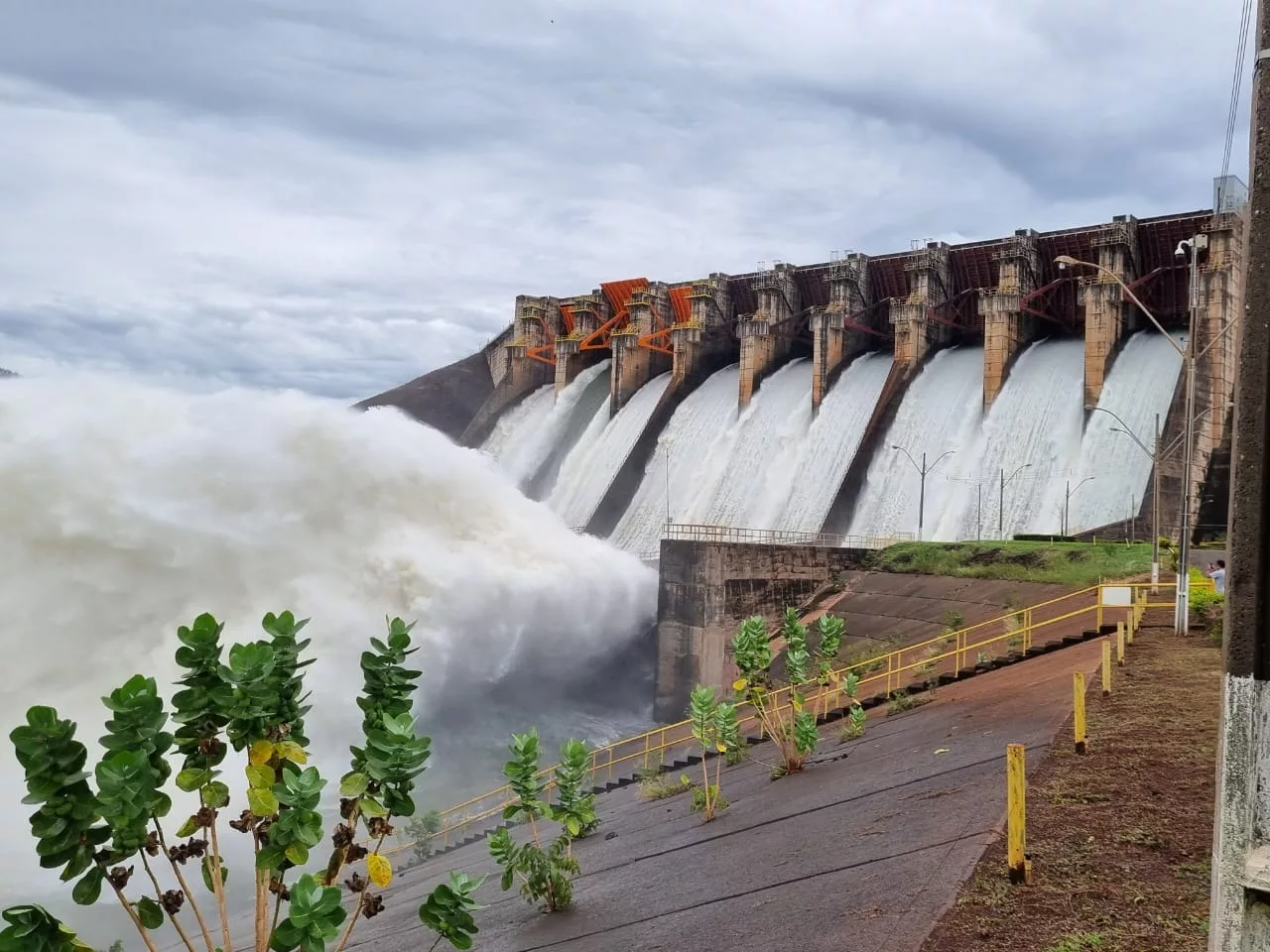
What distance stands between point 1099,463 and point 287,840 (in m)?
31.6

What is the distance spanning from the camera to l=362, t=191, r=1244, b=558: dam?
3189 cm

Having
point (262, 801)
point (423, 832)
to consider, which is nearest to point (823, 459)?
point (423, 832)

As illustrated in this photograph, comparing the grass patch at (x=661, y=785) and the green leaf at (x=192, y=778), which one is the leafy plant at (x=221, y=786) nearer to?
the green leaf at (x=192, y=778)

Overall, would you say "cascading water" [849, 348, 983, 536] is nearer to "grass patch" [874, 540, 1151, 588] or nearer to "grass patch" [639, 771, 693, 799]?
"grass patch" [874, 540, 1151, 588]

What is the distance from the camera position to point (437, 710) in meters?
28.0

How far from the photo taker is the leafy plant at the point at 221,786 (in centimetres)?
416

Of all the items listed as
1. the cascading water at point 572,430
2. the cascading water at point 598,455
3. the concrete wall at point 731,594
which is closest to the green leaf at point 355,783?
the concrete wall at point 731,594

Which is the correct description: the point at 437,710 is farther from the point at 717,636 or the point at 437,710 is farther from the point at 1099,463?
the point at 1099,463

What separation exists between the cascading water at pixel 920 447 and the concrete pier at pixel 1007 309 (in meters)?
1.19

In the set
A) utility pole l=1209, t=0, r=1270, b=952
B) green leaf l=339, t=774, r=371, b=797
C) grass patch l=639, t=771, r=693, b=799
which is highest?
utility pole l=1209, t=0, r=1270, b=952

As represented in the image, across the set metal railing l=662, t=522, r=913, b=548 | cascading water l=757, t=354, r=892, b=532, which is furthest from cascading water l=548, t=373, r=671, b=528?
metal railing l=662, t=522, r=913, b=548

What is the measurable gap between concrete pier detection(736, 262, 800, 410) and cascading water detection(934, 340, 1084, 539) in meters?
10.5

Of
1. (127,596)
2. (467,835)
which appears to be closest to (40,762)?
(467,835)

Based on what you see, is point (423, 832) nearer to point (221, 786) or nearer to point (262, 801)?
point (221, 786)
